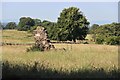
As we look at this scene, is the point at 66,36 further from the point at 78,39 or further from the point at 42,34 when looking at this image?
the point at 42,34

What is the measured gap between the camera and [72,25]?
7794cm

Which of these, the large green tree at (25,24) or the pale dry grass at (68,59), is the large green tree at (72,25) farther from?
the pale dry grass at (68,59)

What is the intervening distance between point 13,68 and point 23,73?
1.96 ft

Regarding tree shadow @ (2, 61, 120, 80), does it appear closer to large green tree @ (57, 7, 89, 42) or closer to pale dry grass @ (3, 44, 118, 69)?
pale dry grass @ (3, 44, 118, 69)

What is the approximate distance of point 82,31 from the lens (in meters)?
77.1

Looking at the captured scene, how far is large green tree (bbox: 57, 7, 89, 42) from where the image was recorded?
250ft

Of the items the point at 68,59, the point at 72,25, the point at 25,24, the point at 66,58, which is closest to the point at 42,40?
the point at 66,58

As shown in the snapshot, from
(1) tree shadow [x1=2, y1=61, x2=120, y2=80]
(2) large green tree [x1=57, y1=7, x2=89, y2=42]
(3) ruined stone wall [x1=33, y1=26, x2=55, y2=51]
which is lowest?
(1) tree shadow [x1=2, y1=61, x2=120, y2=80]

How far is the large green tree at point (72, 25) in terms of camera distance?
76.2 metres

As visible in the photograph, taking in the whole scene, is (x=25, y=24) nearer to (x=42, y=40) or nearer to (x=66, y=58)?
(x=42, y=40)

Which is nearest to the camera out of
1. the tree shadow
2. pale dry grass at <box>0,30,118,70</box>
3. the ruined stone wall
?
the tree shadow

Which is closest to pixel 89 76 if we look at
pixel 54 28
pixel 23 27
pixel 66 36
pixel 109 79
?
pixel 109 79

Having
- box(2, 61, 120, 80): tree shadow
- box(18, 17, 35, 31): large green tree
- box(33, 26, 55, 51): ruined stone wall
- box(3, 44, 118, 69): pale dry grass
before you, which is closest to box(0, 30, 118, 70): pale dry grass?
box(3, 44, 118, 69): pale dry grass

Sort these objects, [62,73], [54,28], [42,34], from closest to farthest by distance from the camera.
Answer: [62,73]
[42,34]
[54,28]
